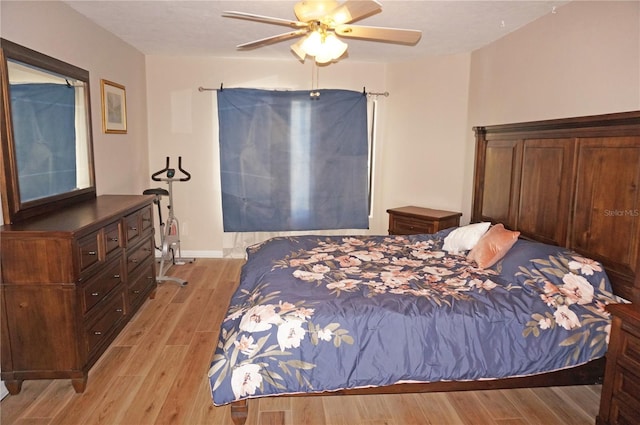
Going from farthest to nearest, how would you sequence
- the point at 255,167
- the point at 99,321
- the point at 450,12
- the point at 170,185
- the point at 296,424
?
the point at 255,167, the point at 170,185, the point at 450,12, the point at 99,321, the point at 296,424

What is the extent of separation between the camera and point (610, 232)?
2.51 m

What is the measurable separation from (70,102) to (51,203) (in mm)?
812

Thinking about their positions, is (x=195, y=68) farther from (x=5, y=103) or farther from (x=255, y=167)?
(x=5, y=103)

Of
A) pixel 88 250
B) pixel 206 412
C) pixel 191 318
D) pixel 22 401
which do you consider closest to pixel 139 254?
pixel 191 318

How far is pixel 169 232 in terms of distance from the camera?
4.65 m

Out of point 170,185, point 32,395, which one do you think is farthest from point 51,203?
point 170,185

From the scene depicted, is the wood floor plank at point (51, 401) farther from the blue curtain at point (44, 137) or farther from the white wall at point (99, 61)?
the white wall at point (99, 61)

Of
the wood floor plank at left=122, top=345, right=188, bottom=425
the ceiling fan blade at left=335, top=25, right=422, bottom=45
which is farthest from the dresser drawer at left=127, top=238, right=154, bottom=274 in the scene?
the ceiling fan blade at left=335, top=25, right=422, bottom=45

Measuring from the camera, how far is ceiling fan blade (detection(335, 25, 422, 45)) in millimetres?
2578

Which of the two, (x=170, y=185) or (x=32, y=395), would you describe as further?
(x=170, y=185)

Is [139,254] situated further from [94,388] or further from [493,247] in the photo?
[493,247]

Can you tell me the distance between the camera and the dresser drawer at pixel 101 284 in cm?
250

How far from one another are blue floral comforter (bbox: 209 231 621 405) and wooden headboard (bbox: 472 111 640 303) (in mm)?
221

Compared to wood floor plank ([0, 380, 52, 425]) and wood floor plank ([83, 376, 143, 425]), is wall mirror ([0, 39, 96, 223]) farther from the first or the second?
wood floor plank ([83, 376, 143, 425])
